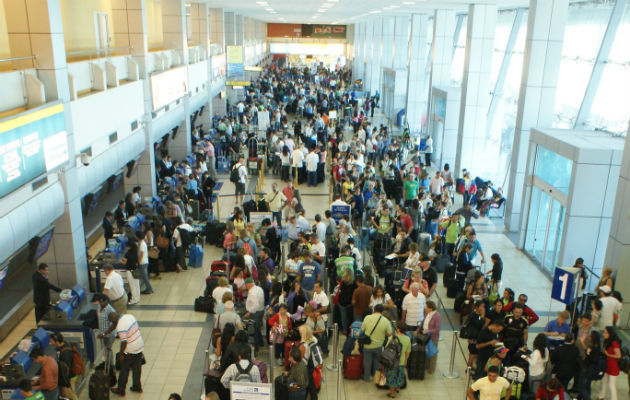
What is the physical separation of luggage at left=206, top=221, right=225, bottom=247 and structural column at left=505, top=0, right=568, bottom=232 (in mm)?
8348

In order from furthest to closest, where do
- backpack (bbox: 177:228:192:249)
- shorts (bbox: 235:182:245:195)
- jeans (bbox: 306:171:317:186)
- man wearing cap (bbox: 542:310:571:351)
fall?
jeans (bbox: 306:171:317:186) → shorts (bbox: 235:182:245:195) → backpack (bbox: 177:228:192:249) → man wearing cap (bbox: 542:310:571:351)

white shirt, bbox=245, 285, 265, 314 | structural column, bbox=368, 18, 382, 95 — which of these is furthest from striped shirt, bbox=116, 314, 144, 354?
structural column, bbox=368, 18, 382, 95

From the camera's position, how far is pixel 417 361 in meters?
8.88

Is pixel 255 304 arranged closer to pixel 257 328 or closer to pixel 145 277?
pixel 257 328

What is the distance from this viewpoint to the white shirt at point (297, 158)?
2089 cm

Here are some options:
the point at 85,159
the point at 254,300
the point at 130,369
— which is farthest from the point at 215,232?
the point at 130,369

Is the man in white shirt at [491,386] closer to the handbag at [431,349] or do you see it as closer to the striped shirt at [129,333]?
the handbag at [431,349]

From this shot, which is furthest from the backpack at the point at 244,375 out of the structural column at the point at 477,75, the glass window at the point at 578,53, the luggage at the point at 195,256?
the glass window at the point at 578,53

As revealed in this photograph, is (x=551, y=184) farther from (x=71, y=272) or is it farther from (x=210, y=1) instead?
(x=210, y=1)

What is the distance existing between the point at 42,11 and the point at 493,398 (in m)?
9.27

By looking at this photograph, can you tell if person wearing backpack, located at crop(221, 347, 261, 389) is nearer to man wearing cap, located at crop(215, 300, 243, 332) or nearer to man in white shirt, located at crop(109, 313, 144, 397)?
man wearing cap, located at crop(215, 300, 243, 332)

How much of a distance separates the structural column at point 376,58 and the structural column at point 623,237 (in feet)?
115

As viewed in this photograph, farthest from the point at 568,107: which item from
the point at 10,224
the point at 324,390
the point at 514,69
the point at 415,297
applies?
the point at 10,224

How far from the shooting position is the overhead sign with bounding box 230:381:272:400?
6.50 meters
